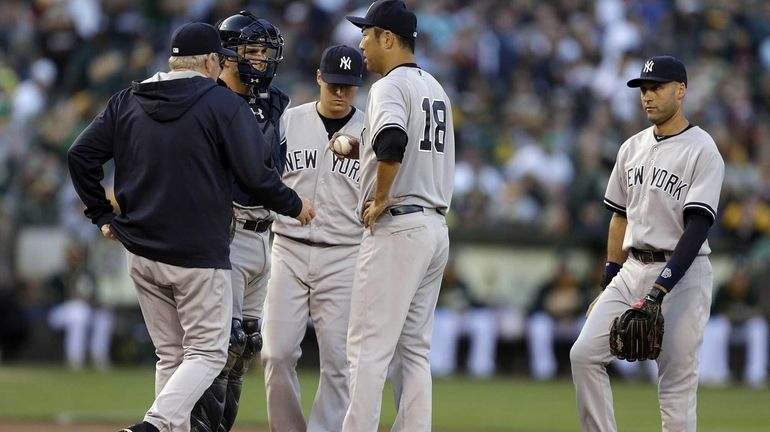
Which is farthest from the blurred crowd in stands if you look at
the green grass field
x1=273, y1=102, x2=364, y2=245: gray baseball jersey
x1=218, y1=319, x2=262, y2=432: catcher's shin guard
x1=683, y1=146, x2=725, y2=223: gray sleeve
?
x1=683, y1=146, x2=725, y2=223: gray sleeve

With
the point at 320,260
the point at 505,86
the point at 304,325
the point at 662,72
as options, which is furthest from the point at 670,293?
the point at 505,86

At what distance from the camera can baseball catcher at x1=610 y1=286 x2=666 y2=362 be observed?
6.79 meters

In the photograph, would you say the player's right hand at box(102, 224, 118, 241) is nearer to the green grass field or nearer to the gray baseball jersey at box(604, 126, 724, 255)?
the gray baseball jersey at box(604, 126, 724, 255)

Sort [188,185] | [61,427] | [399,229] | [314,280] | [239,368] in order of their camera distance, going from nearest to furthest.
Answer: [188,185] → [399,229] → [239,368] → [314,280] → [61,427]

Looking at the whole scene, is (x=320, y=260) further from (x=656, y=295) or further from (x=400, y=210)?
(x=656, y=295)

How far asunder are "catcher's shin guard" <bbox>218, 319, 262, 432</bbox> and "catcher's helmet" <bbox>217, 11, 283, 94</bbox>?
134cm

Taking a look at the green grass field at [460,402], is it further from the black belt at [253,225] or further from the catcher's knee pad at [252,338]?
the black belt at [253,225]

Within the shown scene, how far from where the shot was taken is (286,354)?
7.65m

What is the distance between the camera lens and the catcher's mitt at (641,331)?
22.3ft

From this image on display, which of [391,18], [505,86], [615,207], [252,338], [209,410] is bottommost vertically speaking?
[209,410]

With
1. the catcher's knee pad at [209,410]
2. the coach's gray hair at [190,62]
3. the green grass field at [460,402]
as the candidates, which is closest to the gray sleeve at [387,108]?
the coach's gray hair at [190,62]

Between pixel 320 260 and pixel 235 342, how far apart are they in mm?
873

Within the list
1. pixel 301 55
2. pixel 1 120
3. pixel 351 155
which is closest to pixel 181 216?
pixel 351 155

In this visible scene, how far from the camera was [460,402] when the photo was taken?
12836mm
